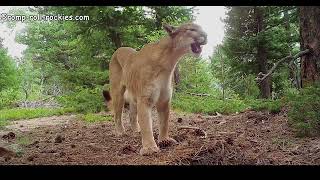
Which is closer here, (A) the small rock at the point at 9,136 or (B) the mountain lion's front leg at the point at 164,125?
(B) the mountain lion's front leg at the point at 164,125

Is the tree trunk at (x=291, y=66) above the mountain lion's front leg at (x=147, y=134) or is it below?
above

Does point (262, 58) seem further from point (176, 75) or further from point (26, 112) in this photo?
point (26, 112)

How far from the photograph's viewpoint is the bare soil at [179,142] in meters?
4.59

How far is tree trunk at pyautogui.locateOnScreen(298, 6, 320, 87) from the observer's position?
5.10 m

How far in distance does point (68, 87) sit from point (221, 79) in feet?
4.52

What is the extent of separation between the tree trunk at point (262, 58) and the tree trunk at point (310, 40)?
0.35 m

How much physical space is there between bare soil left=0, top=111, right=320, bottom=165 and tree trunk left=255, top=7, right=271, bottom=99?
0.21 meters

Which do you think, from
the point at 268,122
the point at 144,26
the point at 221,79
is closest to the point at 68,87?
the point at 144,26

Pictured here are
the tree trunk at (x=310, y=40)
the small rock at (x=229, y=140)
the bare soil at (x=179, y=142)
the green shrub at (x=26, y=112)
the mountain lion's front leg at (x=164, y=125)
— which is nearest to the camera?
the bare soil at (x=179, y=142)

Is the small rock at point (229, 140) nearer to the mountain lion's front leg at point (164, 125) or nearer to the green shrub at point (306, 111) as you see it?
the mountain lion's front leg at point (164, 125)

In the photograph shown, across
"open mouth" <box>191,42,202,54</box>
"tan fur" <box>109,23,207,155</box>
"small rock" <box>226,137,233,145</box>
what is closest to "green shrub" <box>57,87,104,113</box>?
"tan fur" <box>109,23,207,155</box>

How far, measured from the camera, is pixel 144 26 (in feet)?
16.3

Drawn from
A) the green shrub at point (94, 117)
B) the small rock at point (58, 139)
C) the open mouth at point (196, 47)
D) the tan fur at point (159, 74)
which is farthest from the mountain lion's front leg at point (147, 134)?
the small rock at point (58, 139)
